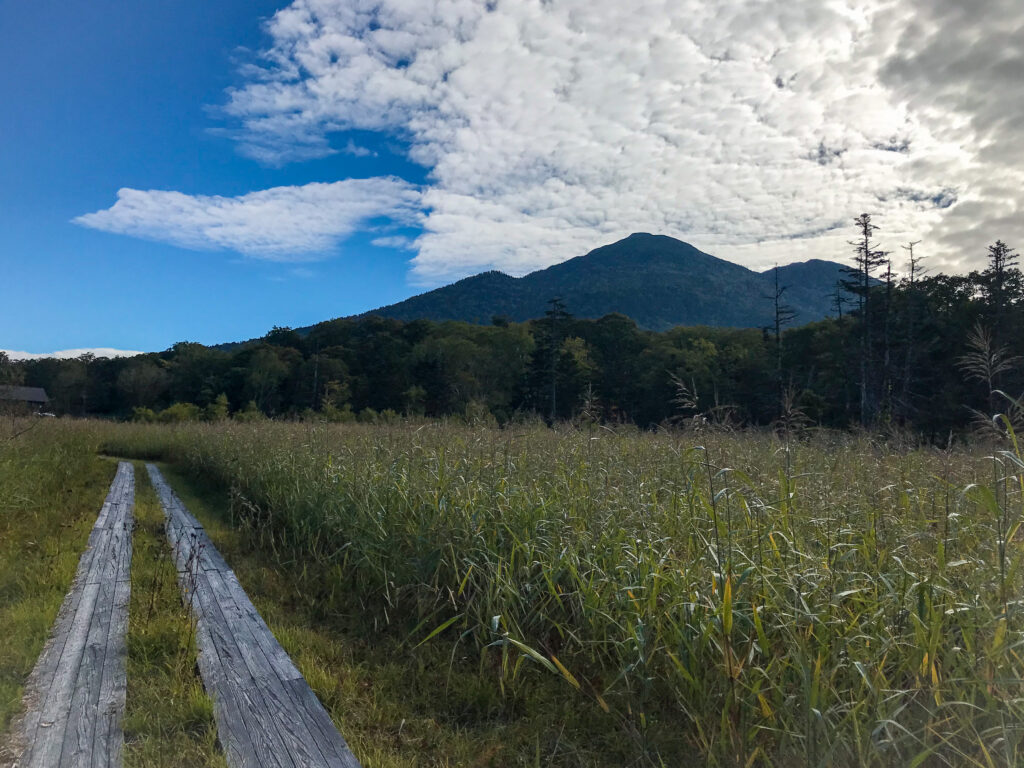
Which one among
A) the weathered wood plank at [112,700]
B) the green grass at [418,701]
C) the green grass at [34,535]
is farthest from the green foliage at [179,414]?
the green grass at [418,701]

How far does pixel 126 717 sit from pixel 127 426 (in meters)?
20.0

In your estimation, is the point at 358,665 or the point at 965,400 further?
the point at 965,400

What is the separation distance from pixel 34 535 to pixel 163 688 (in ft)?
12.2

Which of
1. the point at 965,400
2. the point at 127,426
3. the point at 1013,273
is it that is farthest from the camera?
the point at 1013,273

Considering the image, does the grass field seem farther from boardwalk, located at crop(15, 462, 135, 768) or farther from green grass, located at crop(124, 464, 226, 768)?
boardwalk, located at crop(15, 462, 135, 768)

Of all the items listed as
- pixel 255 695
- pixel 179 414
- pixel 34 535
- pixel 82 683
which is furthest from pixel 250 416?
pixel 255 695

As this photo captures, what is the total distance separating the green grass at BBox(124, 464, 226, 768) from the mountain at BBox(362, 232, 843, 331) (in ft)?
346

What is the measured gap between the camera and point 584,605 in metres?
2.69

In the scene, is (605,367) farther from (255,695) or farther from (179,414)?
(255,695)

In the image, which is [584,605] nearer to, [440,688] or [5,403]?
[440,688]

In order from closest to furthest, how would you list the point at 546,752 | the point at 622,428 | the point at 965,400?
the point at 546,752 < the point at 622,428 < the point at 965,400

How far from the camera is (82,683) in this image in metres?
2.52

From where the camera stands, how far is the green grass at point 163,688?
204 centimetres

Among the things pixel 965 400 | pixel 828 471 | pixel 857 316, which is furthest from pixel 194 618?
pixel 857 316
